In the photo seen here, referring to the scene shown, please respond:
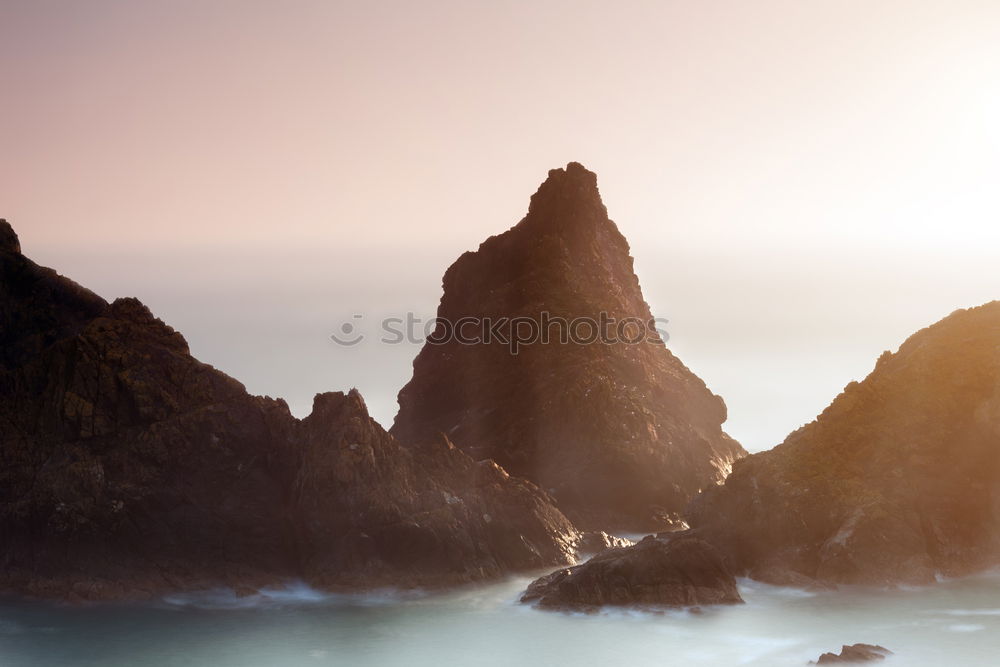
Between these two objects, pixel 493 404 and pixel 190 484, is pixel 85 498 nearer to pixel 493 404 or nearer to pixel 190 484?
pixel 190 484

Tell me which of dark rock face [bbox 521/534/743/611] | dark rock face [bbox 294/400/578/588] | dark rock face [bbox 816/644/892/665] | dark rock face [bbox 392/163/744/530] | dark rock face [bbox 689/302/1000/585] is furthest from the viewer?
dark rock face [bbox 392/163/744/530]

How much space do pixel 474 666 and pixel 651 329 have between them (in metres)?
68.0

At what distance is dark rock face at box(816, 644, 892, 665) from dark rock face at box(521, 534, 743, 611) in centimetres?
1316

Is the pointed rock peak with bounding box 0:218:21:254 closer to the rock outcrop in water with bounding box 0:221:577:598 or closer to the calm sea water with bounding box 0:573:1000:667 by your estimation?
the rock outcrop in water with bounding box 0:221:577:598

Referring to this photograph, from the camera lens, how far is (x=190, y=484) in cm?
10525

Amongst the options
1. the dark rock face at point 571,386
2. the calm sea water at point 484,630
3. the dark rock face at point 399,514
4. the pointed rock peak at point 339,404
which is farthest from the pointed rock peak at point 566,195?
the calm sea water at point 484,630

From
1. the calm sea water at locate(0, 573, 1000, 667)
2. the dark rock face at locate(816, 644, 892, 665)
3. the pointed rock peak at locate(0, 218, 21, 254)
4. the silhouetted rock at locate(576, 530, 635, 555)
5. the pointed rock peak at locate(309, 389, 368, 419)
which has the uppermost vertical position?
the pointed rock peak at locate(0, 218, 21, 254)

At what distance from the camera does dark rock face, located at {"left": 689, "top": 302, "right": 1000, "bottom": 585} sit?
319 feet

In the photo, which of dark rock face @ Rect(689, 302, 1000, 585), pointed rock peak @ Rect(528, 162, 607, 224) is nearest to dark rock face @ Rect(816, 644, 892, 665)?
dark rock face @ Rect(689, 302, 1000, 585)

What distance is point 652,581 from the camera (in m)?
94.1

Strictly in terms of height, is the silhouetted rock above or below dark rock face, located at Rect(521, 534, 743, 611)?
above

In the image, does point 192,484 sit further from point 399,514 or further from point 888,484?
point 888,484

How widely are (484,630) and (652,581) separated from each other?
431 inches

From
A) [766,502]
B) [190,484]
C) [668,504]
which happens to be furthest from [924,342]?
[190,484]
